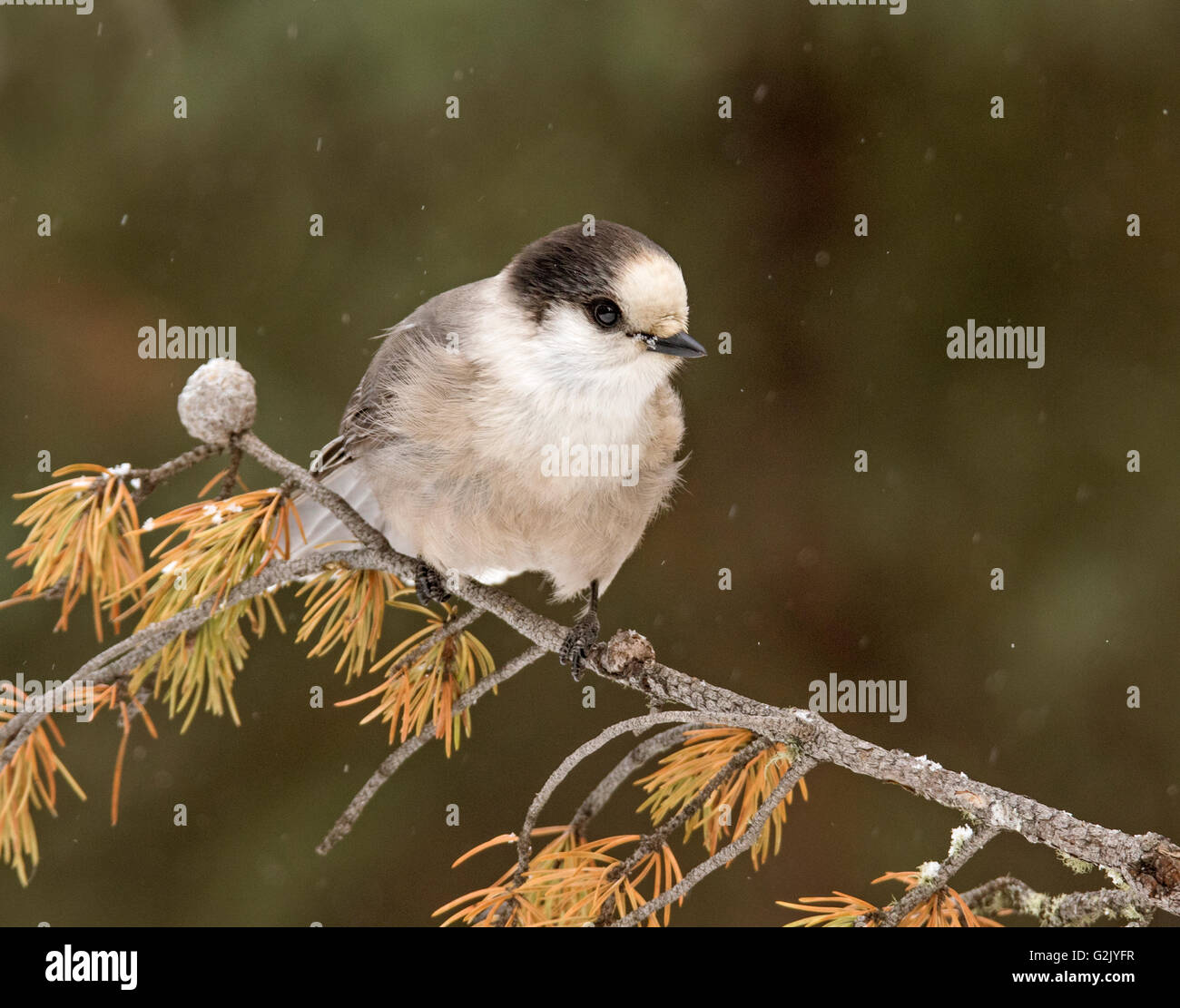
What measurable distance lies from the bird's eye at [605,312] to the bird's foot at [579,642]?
0.43m

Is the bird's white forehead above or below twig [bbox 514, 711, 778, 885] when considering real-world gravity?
above

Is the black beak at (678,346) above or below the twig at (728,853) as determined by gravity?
above

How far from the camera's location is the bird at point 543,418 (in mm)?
1562

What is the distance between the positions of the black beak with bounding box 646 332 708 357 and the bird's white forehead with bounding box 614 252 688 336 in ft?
0.04

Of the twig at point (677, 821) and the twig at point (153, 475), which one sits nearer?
the twig at point (677, 821)

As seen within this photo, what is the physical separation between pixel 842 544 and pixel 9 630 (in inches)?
63.8

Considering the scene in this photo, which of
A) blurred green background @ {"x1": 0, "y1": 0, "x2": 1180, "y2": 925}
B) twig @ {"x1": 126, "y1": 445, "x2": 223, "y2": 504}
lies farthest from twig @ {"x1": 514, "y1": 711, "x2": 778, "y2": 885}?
blurred green background @ {"x1": 0, "y1": 0, "x2": 1180, "y2": 925}

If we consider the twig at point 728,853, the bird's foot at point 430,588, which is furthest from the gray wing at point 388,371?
the twig at point 728,853

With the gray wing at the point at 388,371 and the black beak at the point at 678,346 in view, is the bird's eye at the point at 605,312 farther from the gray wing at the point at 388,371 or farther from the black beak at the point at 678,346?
the gray wing at the point at 388,371

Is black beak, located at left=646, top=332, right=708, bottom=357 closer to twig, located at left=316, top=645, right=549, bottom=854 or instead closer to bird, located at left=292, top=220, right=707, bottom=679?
bird, located at left=292, top=220, right=707, bottom=679

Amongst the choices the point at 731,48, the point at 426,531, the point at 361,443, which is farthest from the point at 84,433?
the point at 731,48

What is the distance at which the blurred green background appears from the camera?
6.95ft

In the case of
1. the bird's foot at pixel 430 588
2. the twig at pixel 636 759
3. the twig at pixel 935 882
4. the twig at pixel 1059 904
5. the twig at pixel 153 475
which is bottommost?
the twig at pixel 1059 904

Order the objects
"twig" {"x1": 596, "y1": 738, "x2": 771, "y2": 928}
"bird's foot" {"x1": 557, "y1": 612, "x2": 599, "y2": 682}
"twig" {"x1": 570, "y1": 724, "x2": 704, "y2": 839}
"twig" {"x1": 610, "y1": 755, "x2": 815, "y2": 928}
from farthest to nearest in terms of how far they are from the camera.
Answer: "bird's foot" {"x1": 557, "y1": 612, "x2": 599, "y2": 682} < "twig" {"x1": 570, "y1": 724, "x2": 704, "y2": 839} < "twig" {"x1": 596, "y1": 738, "x2": 771, "y2": 928} < "twig" {"x1": 610, "y1": 755, "x2": 815, "y2": 928}
